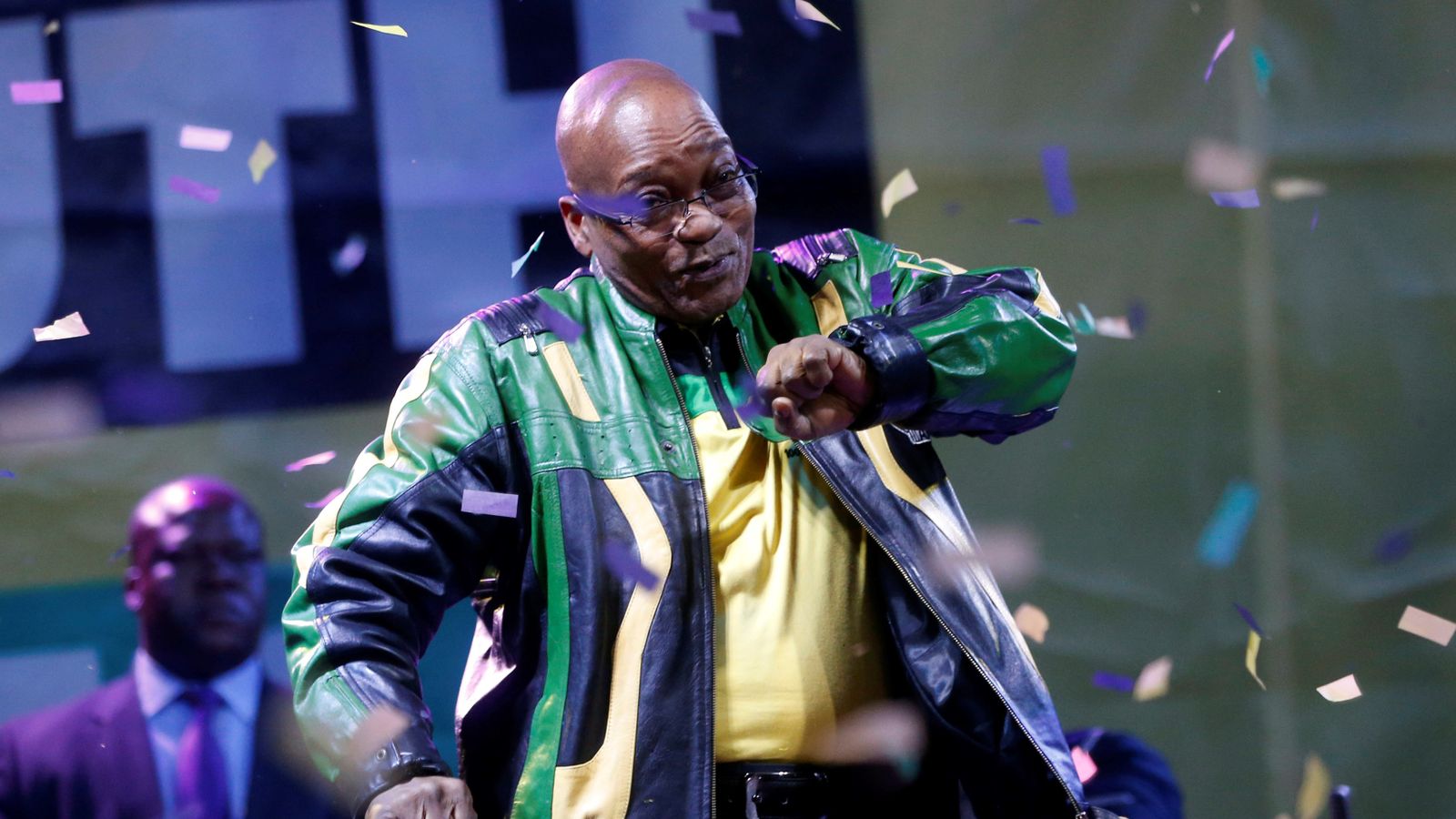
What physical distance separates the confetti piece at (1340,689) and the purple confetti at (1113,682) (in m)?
0.40

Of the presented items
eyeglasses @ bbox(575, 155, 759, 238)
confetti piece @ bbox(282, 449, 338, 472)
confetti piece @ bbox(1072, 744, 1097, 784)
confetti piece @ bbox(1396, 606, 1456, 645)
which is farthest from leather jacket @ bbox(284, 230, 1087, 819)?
confetti piece @ bbox(1396, 606, 1456, 645)

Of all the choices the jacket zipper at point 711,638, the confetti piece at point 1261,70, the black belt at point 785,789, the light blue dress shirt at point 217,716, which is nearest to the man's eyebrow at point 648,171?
the jacket zipper at point 711,638

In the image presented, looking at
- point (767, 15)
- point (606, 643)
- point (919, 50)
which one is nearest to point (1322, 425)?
point (919, 50)

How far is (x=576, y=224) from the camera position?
2057mm

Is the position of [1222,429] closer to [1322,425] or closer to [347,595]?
[1322,425]

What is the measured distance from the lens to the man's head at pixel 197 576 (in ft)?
8.60

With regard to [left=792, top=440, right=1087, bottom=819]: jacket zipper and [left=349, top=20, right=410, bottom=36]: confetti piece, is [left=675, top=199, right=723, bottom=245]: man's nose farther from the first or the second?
[left=349, top=20, right=410, bottom=36]: confetti piece

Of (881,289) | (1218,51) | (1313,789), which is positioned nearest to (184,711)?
(881,289)

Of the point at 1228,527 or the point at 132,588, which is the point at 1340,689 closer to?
the point at 1228,527

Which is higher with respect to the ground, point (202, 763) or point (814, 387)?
point (814, 387)

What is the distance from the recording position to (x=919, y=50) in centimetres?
296

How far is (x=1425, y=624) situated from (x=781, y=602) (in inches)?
75.8

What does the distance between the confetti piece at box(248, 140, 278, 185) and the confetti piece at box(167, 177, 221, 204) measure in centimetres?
8

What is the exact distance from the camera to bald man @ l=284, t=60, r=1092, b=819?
5.49ft
